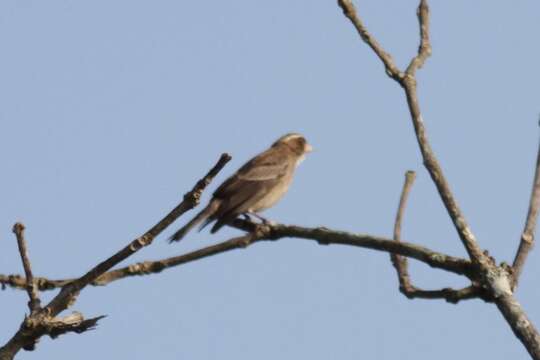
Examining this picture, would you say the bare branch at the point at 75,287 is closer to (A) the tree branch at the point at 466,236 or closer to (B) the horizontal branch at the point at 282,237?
(B) the horizontal branch at the point at 282,237

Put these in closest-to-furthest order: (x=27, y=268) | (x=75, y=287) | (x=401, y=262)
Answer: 1. (x=75, y=287)
2. (x=27, y=268)
3. (x=401, y=262)

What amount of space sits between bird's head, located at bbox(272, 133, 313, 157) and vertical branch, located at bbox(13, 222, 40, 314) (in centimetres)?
837

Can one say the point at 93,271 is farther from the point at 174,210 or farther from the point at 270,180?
the point at 270,180

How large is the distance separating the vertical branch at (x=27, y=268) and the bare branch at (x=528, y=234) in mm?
2316

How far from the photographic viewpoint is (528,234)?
16.0 ft

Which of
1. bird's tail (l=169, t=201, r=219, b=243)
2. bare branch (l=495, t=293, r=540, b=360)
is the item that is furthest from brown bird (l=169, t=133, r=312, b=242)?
bare branch (l=495, t=293, r=540, b=360)

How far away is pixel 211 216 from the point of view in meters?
9.95

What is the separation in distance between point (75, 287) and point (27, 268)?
33 centimetres

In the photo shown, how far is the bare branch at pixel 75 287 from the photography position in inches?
168

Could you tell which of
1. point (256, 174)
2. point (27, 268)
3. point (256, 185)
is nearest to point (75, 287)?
point (27, 268)

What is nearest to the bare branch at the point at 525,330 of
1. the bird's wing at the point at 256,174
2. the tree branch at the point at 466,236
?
the tree branch at the point at 466,236

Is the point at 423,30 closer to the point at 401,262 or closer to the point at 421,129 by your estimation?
the point at 421,129

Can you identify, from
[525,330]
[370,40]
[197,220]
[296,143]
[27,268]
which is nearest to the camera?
[525,330]

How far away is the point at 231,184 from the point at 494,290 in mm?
6891
